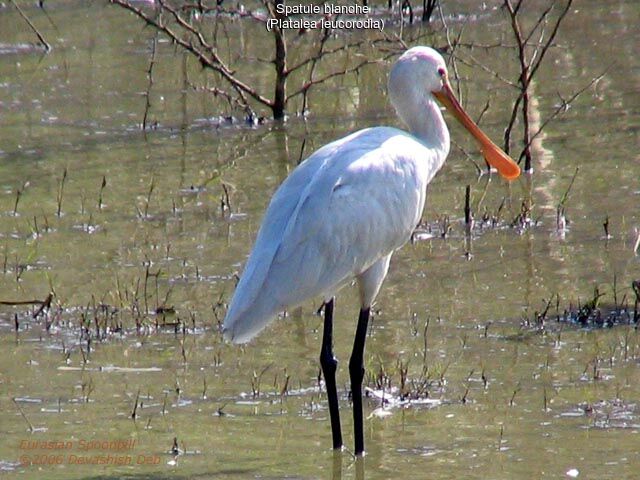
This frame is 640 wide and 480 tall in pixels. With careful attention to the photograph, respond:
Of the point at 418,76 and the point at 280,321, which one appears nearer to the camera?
the point at 418,76

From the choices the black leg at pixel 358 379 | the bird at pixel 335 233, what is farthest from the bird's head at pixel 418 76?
the black leg at pixel 358 379

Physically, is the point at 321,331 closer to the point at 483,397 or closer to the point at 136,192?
the point at 483,397

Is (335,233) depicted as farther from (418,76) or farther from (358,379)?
(418,76)

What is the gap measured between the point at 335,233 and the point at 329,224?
0.05 meters

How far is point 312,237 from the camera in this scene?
6.21 meters

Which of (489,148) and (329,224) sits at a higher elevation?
(489,148)

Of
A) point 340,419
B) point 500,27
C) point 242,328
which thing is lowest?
point 340,419

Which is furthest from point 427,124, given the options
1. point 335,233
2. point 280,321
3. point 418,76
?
point 280,321

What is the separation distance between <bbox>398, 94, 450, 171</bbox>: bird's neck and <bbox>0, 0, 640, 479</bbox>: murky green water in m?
1.04

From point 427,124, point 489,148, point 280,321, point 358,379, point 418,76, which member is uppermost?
point 418,76

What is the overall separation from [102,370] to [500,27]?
36.4 feet

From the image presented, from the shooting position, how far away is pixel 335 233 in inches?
247

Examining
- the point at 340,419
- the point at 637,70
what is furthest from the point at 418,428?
the point at 637,70

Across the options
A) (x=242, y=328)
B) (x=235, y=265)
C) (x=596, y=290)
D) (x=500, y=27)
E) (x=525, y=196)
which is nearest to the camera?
(x=242, y=328)
